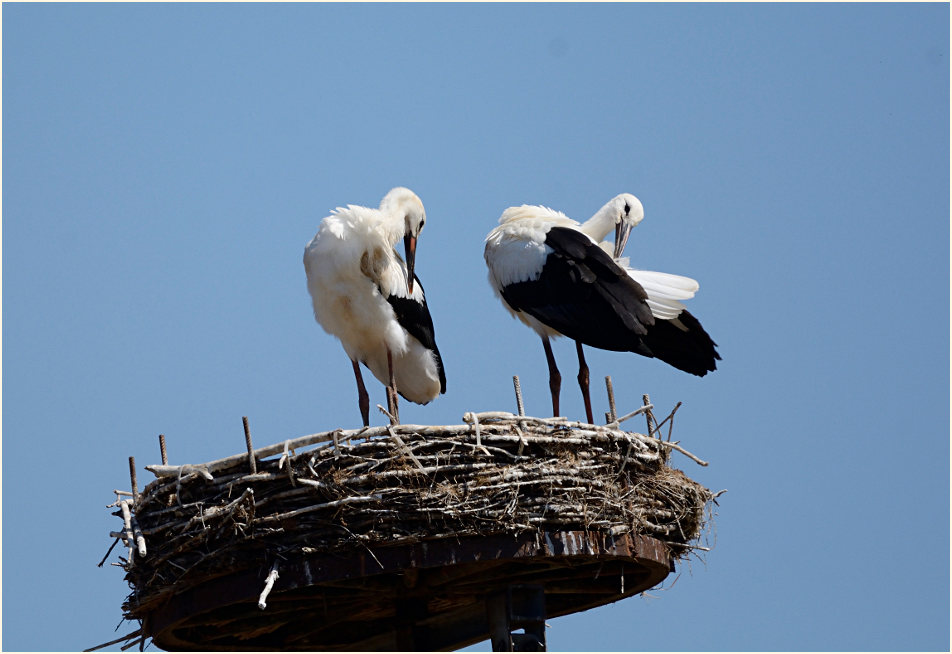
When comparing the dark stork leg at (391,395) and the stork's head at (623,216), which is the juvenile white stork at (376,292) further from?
the stork's head at (623,216)

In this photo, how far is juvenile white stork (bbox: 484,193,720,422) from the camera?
1010 cm

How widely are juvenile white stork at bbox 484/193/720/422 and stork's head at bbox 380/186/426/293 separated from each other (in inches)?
22.4

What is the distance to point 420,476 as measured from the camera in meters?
7.94

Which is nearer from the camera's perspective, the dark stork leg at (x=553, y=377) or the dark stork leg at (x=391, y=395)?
the dark stork leg at (x=391, y=395)

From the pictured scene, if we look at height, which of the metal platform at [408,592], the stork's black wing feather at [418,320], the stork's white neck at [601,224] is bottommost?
the metal platform at [408,592]

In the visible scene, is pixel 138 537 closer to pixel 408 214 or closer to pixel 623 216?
pixel 408 214

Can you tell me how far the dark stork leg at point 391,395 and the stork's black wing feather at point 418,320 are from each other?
0.26m

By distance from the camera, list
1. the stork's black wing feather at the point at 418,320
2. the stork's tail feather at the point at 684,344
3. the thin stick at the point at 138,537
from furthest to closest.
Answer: the stork's black wing feather at the point at 418,320
the stork's tail feather at the point at 684,344
the thin stick at the point at 138,537

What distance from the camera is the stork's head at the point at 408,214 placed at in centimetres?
1074

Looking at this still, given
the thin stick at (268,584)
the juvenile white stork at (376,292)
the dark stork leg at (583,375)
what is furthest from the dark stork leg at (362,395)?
the thin stick at (268,584)

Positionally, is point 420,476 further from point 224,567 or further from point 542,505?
point 224,567

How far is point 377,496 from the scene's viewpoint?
7867 millimetres

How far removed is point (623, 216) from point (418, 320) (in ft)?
6.32

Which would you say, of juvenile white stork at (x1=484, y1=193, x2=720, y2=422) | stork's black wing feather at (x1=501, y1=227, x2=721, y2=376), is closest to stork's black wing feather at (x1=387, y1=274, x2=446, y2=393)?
juvenile white stork at (x1=484, y1=193, x2=720, y2=422)
